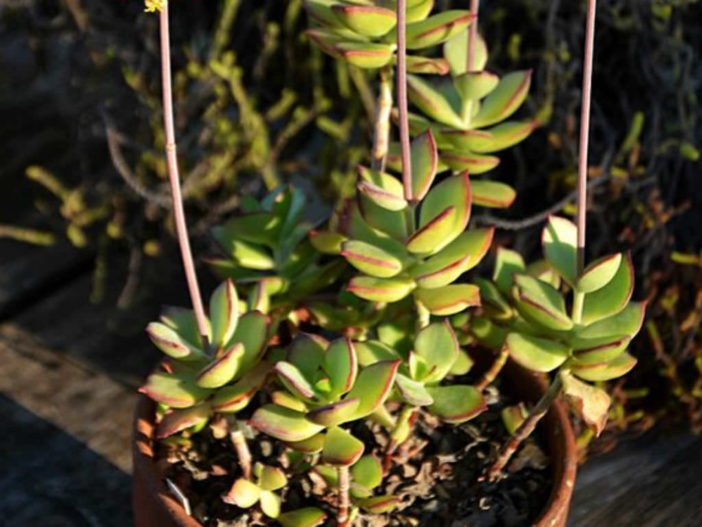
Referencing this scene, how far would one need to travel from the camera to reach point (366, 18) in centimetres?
81

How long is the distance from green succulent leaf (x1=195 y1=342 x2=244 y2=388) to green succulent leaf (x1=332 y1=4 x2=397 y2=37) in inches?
10.0

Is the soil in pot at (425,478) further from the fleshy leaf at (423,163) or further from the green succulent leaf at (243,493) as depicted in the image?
the fleshy leaf at (423,163)

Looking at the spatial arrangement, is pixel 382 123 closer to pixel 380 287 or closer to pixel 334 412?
pixel 380 287

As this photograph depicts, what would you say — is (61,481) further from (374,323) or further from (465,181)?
(465,181)

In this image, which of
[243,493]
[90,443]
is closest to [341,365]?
[243,493]

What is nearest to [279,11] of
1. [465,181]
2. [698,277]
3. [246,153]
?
[246,153]

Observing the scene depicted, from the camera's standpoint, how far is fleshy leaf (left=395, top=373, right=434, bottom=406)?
783 mm

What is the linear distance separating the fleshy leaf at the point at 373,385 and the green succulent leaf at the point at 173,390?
0.13m

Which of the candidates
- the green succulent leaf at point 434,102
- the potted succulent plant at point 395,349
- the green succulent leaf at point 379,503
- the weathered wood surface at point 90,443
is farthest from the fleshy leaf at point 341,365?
the weathered wood surface at point 90,443

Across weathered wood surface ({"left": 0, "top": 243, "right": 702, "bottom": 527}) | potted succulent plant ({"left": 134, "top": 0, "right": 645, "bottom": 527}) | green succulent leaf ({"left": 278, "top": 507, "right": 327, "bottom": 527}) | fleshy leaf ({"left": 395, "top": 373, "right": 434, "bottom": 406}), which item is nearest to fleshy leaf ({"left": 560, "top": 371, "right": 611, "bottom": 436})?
potted succulent plant ({"left": 134, "top": 0, "right": 645, "bottom": 527})

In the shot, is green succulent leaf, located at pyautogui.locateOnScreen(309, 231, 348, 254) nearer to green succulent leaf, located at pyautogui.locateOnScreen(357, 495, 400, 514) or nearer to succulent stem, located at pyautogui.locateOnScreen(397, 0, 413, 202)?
succulent stem, located at pyautogui.locateOnScreen(397, 0, 413, 202)

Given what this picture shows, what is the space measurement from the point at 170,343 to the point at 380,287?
0.16 metres

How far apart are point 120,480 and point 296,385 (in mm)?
458

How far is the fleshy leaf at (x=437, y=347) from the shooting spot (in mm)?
820
